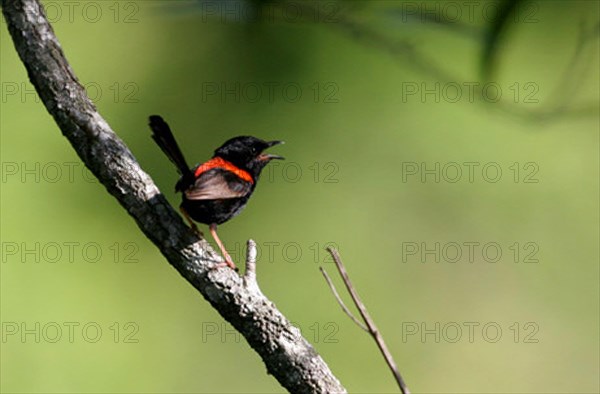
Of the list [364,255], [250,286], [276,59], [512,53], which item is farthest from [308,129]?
[250,286]

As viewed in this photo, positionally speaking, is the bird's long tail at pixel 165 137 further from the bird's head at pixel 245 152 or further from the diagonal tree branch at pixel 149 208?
the diagonal tree branch at pixel 149 208

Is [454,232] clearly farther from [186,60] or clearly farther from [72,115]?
[72,115]

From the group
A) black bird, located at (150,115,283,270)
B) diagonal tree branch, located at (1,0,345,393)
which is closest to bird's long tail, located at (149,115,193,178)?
black bird, located at (150,115,283,270)

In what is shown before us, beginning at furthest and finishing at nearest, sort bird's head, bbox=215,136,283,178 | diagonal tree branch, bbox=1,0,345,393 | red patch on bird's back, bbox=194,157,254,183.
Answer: bird's head, bbox=215,136,283,178 < red patch on bird's back, bbox=194,157,254,183 < diagonal tree branch, bbox=1,0,345,393

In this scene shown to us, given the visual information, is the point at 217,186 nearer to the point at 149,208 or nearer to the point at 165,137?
the point at 165,137

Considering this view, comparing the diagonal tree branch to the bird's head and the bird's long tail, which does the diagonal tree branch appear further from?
the bird's head

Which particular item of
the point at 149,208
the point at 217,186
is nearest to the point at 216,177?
the point at 217,186

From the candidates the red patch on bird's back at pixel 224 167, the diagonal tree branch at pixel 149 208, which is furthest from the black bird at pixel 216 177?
the diagonal tree branch at pixel 149 208

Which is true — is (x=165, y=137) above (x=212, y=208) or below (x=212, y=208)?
above
